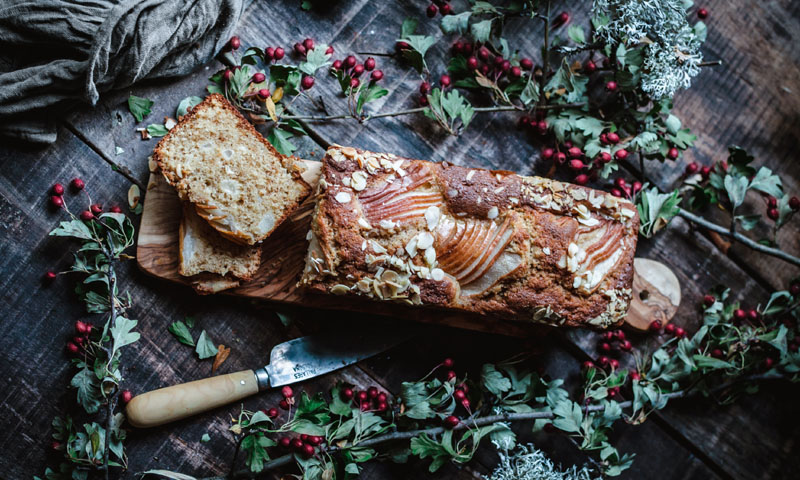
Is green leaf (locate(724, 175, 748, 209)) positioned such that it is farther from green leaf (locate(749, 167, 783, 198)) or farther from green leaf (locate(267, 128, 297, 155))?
green leaf (locate(267, 128, 297, 155))

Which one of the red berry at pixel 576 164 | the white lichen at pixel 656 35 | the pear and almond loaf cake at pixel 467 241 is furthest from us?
the red berry at pixel 576 164

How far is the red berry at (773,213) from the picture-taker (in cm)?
317

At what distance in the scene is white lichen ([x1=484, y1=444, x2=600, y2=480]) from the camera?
9.13ft

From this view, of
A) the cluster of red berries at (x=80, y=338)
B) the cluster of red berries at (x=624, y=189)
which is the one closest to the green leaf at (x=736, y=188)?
the cluster of red berries at (x=624, y=189)

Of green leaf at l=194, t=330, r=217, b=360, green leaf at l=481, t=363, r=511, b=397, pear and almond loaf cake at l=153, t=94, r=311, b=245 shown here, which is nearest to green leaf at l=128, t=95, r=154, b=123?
pear and almond loaf cake at l=153, t=94, r=311, b=245

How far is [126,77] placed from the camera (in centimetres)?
272

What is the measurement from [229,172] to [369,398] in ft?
4.13

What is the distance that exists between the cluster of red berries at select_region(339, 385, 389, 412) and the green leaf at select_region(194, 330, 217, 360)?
0.65 m

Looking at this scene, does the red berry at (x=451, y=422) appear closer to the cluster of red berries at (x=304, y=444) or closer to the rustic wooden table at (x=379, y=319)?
the rustic wooden table at (x=379, y=319)

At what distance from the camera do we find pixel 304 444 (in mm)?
2727

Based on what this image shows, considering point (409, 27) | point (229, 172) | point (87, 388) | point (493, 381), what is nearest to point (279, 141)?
point (229, 172)

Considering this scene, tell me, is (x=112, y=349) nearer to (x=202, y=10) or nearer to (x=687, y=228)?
(x=202, y=10)

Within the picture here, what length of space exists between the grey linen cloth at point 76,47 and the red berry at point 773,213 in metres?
2.98

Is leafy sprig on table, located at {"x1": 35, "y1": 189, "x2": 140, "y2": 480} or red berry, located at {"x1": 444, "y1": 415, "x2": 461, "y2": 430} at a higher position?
red berry, located at {"x1": 444, "y1": 415, "x2": 461, "y2": 430}
